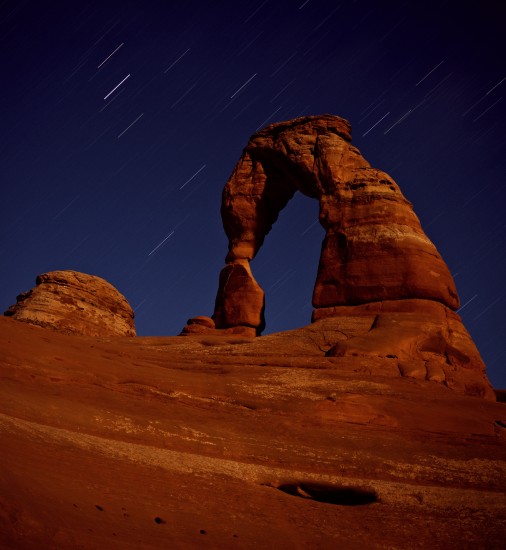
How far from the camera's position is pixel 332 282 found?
23766mm

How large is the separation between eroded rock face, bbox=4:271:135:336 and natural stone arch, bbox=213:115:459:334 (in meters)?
7.20

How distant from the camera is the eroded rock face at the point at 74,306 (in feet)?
94.2

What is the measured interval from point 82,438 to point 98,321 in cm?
2335

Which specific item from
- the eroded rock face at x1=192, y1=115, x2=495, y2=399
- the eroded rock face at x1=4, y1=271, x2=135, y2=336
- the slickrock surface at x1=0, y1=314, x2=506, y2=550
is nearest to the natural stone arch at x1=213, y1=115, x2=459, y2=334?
the eroded rock face at x1=192, y1=115, x2=495, y2=399

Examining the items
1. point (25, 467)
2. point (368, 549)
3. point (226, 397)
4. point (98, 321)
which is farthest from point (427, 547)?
point (98, 321)

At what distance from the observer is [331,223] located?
25.7 metres

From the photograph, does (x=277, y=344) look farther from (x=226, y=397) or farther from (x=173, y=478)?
(x=173, y=478)

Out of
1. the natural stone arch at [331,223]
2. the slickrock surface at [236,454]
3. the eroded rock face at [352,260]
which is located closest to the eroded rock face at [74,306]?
the eroded rock face at [352,260]

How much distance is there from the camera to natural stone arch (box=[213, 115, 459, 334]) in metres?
22.6

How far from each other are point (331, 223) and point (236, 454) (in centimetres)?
1748

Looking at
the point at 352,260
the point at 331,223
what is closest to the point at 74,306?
the point at 331,223

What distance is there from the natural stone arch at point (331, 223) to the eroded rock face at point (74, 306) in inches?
283

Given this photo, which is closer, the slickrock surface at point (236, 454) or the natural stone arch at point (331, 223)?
the slickrock surface at point (236, 454)

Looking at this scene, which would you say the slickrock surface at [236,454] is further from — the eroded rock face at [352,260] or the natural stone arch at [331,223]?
the natural stone arch at [331,223]
